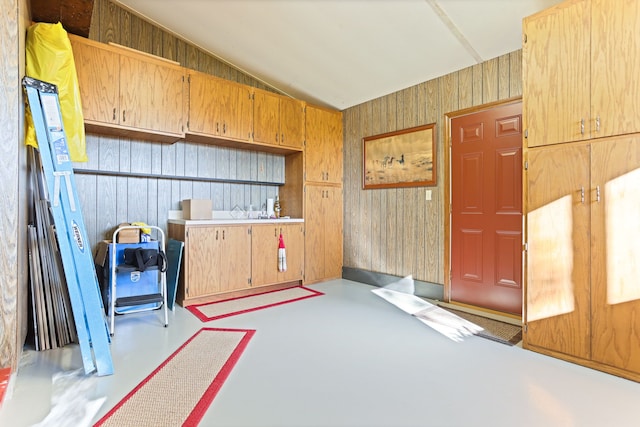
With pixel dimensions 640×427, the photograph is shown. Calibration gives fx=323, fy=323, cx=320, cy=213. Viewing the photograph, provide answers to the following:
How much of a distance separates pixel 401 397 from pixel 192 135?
3.21 m

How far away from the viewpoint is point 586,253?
2.15 meters

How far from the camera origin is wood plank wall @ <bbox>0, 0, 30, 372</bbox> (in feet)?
6.24

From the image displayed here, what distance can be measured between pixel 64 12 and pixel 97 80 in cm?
55

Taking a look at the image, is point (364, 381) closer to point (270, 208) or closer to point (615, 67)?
point (615, 67)

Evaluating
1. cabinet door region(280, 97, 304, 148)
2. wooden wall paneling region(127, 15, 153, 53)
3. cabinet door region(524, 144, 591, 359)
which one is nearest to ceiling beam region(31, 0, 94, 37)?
wooden wall paneling region(127, 15, 153, 53)

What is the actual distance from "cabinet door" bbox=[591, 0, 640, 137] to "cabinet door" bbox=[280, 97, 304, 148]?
10.1 ft

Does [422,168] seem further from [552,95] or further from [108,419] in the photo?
[108,419]

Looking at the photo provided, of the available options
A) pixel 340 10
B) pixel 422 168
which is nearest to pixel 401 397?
pixel 422 168

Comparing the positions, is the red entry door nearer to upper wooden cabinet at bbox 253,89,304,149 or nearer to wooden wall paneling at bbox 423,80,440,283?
wooden wall paneling at bbox 423,80,440,283

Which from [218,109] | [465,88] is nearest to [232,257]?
[218,109]

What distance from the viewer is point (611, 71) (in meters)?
2.04

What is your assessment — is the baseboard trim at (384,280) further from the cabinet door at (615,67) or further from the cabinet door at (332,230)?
the cabinet door at (615,67)

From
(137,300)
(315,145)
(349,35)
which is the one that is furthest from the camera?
(315,145)

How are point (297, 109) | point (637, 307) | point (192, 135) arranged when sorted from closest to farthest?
point (637, 307) → point (192, 135) → point (297, 109)
